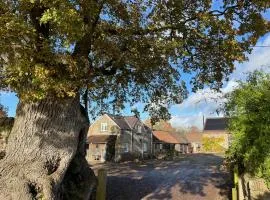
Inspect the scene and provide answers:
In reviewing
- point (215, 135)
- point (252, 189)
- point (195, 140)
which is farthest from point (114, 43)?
point (195, 140)

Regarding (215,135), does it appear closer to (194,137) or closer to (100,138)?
(194,137)

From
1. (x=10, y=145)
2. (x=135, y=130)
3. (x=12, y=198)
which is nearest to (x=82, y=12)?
(x=10, y=145)

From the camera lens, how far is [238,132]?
13.9 metres

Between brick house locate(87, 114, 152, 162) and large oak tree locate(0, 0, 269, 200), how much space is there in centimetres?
4117

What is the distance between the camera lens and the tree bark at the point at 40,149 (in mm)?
12227

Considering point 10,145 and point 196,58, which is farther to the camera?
point 196,58

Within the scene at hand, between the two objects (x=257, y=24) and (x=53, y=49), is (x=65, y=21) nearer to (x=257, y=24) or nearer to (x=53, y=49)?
(x=53, y=49)

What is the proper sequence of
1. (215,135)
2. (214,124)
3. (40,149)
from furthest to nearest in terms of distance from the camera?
1. (214,124)
2. (215,135)
3. (40,149)

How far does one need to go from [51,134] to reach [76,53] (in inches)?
120

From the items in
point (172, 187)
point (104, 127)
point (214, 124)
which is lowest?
point (172, 187)

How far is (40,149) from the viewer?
13.1 meters

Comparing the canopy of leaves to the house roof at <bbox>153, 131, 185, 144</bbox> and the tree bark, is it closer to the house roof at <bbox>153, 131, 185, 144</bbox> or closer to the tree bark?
the tree bark

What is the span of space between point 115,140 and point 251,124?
47.1 meters

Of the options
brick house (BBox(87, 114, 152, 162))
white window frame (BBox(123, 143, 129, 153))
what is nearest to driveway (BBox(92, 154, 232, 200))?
brick house (BBox(87, 114, 152, 162))
